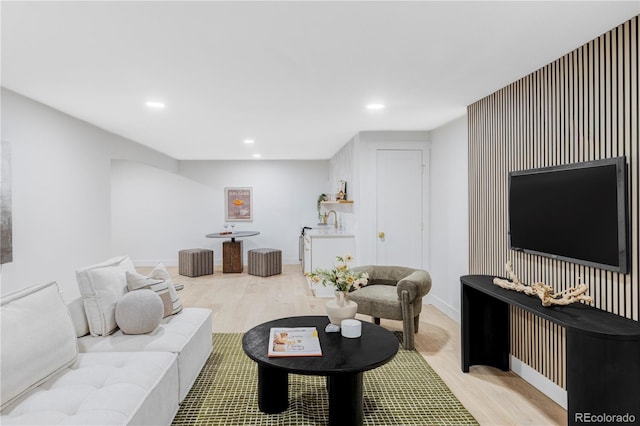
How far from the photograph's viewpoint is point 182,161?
8.59 metres

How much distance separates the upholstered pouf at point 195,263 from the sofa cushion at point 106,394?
5.01 metres

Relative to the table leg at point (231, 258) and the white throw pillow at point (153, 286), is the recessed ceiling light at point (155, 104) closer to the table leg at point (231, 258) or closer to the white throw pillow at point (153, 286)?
the white throw pillow at point (153, 286)

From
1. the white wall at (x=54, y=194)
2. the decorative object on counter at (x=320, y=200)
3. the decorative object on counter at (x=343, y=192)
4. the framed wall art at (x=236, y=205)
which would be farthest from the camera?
the framed wall art at (x=236, y=205)

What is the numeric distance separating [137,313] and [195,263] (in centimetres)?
486

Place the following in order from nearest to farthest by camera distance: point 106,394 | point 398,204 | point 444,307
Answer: point 106,394, point 444,307, point 398,204

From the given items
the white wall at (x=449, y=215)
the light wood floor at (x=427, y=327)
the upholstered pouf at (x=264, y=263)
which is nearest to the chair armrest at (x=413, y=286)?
the light wood floor at (x=427, y=327)

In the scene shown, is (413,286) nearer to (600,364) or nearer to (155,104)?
(600,364)

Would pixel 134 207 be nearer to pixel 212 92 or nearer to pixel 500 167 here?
pixel 212 92

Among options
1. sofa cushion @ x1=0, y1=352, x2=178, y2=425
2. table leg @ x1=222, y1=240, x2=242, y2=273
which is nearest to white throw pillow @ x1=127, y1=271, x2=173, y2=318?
sofa cushion @ x1=0, y1=352, x2=178, y2=425

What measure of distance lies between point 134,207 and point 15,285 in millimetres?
5381

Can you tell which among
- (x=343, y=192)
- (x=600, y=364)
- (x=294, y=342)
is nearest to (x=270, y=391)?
(x=294, y=342)

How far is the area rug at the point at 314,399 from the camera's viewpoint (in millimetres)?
2416

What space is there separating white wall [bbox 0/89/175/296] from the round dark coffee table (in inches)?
96.0

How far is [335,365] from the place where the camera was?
2.15m
